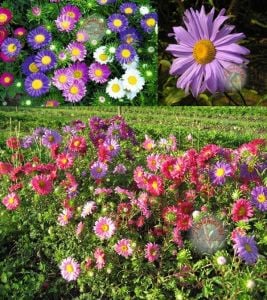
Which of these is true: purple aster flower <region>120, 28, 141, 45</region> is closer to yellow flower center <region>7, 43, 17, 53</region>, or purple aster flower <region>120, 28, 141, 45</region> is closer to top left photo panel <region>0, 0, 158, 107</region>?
top left photo panel <region>0, 0, 158, 107</region>

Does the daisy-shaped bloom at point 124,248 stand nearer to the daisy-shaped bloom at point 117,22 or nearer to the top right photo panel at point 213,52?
the top right photo panel at point 213,52

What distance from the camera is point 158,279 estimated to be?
2.44m

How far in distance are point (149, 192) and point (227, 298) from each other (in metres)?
0.61

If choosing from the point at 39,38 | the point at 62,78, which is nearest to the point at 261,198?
the point at 62,78

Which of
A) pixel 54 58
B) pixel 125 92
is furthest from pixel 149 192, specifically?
pixel 54 58

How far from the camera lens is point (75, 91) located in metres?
4.44

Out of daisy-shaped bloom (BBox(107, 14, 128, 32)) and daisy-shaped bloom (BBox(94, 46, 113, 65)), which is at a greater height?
daisy-shaped bloom (BBox(107, 14, 128, 32))

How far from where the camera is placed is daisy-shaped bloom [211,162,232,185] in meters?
2.55

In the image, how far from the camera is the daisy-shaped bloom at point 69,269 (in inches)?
98.9

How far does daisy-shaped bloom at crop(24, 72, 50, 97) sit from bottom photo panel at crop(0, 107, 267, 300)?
53.9 inches

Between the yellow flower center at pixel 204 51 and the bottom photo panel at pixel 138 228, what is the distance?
61 centimetres

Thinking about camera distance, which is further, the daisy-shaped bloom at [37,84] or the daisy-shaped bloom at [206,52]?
the daisy-shaped bloom at [37,84]

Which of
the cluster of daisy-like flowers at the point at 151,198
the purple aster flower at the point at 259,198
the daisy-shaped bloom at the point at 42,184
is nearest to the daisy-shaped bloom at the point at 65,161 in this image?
the cluster of daisy-like flowers at the point at 151,198

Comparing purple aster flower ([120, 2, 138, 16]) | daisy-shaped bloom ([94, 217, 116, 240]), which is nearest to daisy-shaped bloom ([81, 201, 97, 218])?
daisy-shaped bloom ([94, 217, 116, 240])
